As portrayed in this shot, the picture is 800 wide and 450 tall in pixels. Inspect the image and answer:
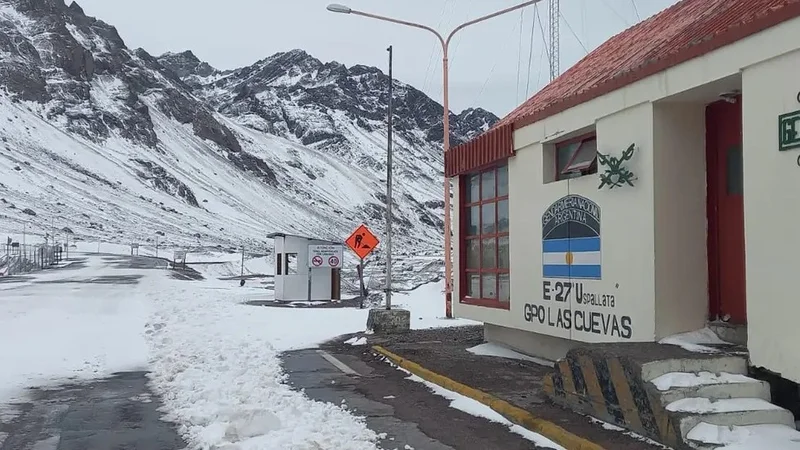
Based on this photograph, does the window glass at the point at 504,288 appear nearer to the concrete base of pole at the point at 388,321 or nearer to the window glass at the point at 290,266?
the concrete base of pole at the point at 388,321

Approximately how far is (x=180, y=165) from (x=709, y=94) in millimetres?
114548

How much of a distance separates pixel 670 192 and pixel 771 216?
177 cm

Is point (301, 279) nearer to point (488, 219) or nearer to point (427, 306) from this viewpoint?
point (427, 306)

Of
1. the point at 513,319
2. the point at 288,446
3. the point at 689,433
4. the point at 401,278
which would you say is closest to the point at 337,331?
the point at 513,319

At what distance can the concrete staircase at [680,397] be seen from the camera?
20.5 ft

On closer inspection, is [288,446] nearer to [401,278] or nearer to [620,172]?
[620,172]

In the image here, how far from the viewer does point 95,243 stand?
71.4 m

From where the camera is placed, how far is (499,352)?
1249cm

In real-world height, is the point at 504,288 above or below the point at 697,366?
above

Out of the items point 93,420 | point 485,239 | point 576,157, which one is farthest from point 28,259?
point 576,157

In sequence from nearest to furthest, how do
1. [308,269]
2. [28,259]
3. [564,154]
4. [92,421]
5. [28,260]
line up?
[92,421], [564,154], [308,269], [28,260], [28,259]

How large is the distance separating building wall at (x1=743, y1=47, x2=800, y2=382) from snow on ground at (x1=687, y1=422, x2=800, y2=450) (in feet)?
1.56

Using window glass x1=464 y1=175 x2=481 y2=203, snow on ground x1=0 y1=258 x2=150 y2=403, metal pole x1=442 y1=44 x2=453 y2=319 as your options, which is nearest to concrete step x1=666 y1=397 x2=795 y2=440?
window glass x1=464 y1=175 x2=481 y2=203

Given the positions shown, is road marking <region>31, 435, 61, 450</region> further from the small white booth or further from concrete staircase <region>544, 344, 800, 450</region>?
the small white booth
